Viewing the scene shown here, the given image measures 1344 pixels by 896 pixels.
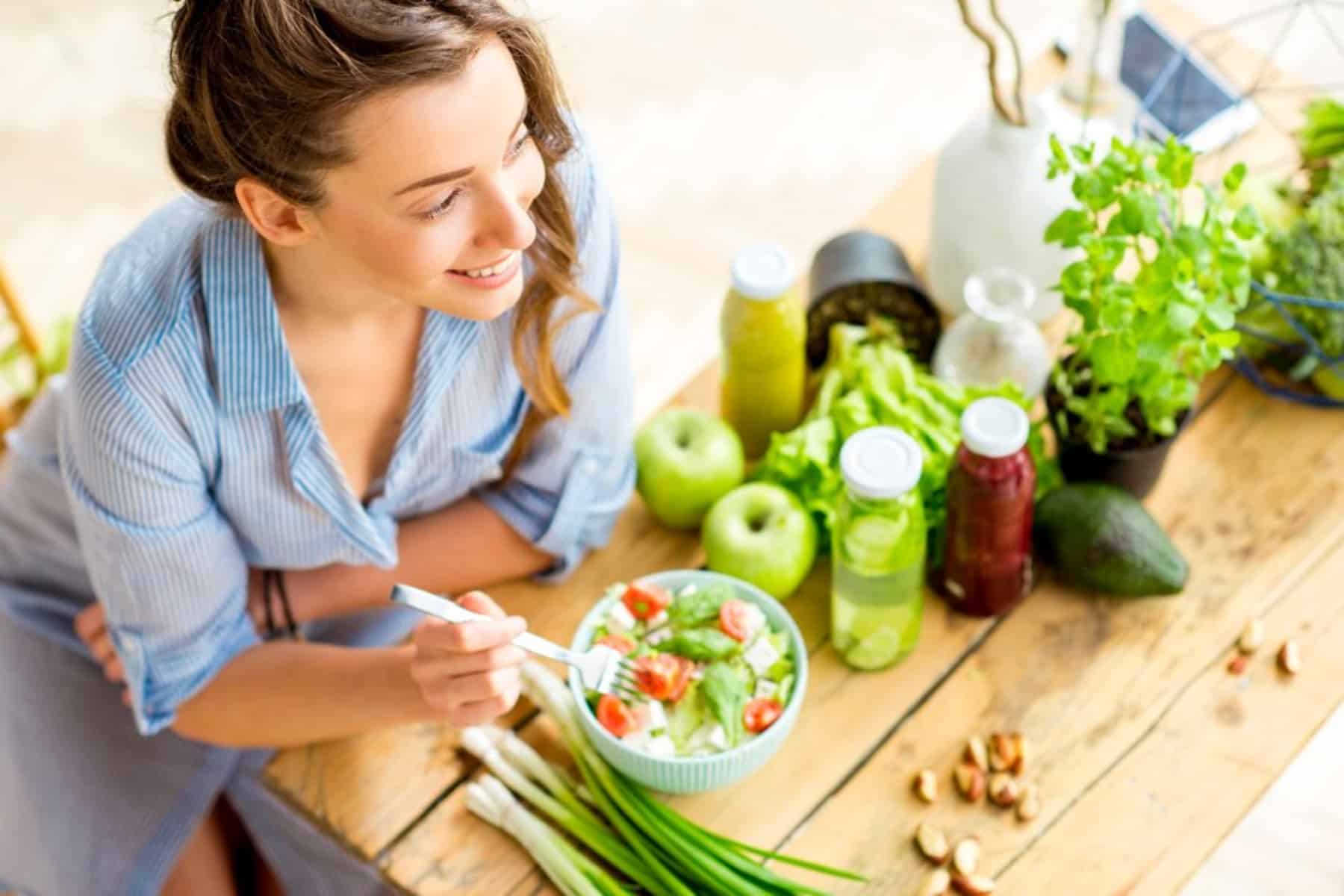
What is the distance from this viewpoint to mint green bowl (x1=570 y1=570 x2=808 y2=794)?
1320 millimetres

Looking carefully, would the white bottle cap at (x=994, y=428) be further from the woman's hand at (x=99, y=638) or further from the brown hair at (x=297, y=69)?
the woman's hand at (x=99, y=638)

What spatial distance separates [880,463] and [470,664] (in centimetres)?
42

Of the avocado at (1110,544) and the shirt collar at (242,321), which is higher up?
the shirt collar at (242,321)

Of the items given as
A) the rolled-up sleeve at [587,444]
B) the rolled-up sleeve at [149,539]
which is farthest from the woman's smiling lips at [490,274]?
the rolled-up sleeve at [149,539]

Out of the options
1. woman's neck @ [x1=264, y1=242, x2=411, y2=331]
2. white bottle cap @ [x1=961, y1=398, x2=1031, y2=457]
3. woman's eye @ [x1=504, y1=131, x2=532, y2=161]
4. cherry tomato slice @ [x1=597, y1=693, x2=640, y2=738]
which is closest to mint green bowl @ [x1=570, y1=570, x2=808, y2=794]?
cherry tomato slice @ [x1=597, y1=693, x2=640, y2=738]

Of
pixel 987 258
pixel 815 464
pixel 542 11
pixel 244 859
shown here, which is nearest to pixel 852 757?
pixel 815 464

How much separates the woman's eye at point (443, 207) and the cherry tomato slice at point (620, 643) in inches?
18.5

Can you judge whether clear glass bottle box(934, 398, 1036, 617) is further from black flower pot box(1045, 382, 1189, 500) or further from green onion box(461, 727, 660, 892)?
green onion box(461, 727, 660, 892)

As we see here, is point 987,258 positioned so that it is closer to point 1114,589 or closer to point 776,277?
point 776,277

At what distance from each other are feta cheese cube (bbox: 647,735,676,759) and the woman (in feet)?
0.48

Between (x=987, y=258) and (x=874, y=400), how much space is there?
262 millimetres

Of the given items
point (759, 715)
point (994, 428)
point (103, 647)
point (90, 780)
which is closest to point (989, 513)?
point (994, 428)

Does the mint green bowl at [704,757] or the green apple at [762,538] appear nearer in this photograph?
the mint green bowl at [704,757]

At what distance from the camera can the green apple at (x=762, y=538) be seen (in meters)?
1.48
